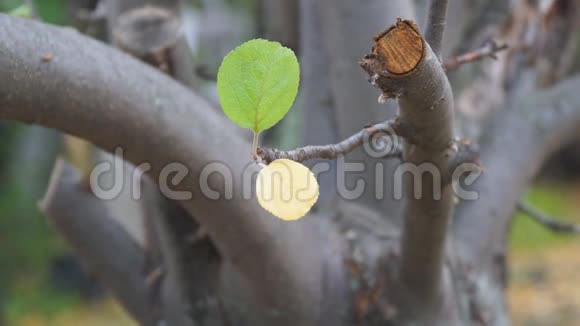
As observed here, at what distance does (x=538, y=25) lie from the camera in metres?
1.37

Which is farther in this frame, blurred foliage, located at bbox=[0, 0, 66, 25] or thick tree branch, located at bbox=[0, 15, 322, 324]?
blurred foliage, located at bbox=[0, 0, 66, 25]

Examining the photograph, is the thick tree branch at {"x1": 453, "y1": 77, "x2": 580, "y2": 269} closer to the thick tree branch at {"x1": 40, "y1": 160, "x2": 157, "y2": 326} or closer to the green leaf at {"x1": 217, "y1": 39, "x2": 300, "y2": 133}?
the thick tree branch at {"x1": 40, "y1": 160, "x2": 157, "y2": 326}

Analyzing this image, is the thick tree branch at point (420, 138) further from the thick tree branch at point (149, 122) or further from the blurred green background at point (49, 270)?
the blurred green background at point (49, 270)

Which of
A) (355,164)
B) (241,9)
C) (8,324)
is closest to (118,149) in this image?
(355,164)

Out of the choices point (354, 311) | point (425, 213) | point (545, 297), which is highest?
point (425, 213)

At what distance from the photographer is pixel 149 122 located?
720 mm

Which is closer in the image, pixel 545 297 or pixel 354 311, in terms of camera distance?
pixel 354 311

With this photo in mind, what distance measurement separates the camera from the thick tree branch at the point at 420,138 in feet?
1.59

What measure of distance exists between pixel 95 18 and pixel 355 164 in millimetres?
→ 504

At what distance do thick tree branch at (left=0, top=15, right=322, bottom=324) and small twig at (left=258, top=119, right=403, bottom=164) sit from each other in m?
0.23

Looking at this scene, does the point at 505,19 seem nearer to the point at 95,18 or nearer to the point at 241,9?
the point at 95,18

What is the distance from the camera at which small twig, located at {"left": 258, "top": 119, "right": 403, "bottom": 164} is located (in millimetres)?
490

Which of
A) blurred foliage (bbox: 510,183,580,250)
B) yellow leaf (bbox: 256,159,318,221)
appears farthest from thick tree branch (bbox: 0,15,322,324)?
blurred foliage (bbox: 510,183,580,250)

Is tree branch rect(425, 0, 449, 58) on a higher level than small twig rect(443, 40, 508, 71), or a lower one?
higher
